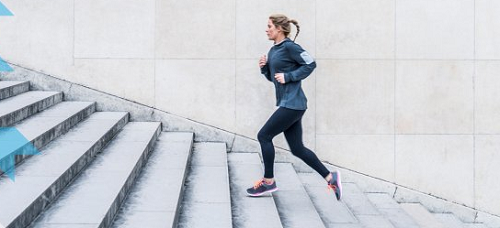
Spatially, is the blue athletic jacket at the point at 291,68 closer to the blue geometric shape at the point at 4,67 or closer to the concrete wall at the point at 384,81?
the concrete wall at the point at 384,81

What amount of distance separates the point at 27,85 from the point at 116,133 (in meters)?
1.59

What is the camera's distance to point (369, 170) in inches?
234

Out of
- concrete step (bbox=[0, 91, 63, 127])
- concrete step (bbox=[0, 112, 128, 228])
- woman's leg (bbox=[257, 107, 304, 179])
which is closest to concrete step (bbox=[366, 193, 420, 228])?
woman's leg (bbox=[257, 107, 304, 179])

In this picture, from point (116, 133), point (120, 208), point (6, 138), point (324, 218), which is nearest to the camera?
point (120, 208)

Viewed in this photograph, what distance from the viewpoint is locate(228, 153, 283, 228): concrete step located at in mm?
3641

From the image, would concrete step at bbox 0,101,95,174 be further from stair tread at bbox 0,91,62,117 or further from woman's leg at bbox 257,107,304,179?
woman's leg at bbox 257,107,304,179

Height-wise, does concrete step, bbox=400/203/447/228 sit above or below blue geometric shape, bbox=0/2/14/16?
below

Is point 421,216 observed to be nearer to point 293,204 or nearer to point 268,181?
point 293,204

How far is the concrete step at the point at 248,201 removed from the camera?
364 cm

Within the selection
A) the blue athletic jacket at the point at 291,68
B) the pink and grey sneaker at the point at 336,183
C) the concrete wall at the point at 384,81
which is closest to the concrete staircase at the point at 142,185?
the pink and grey sneaker at the point at 336,183

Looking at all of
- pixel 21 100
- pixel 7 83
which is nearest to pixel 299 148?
pixel 21 100

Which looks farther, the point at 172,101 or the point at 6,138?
the point at 172,101

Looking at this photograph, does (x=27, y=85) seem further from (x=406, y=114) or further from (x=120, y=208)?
(x=406, y=114)

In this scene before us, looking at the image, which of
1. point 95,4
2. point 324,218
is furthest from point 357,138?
point 95,4
